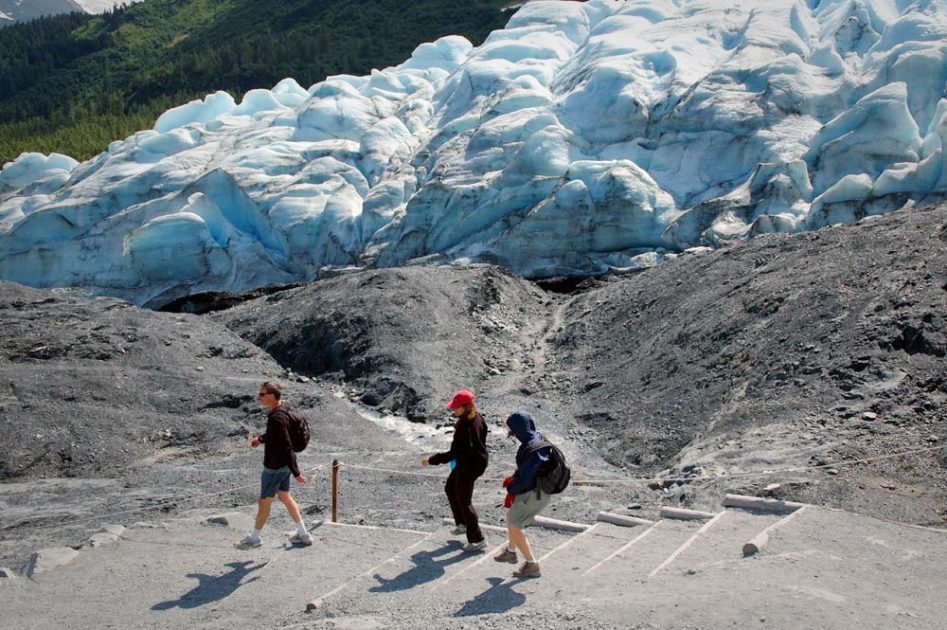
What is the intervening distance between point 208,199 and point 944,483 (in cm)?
2676

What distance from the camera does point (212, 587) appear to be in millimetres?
6535

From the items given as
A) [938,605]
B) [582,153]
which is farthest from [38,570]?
[582,153]

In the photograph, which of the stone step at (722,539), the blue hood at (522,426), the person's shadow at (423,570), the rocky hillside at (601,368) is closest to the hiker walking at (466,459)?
the person's shadow at (423,570)

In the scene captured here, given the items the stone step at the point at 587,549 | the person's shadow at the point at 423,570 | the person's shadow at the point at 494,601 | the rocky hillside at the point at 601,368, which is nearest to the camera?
the person's shadow at the point at 494,601

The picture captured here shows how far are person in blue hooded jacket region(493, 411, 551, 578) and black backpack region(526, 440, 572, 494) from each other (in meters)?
0.01

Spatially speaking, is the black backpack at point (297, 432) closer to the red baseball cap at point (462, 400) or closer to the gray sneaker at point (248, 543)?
the gray sneaker at point (248, 543)

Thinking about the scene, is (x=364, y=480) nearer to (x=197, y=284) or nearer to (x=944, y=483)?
(x=944, y=483)

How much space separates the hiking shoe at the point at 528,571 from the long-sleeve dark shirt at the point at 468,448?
799 millimetres

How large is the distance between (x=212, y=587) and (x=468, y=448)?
1.93 m

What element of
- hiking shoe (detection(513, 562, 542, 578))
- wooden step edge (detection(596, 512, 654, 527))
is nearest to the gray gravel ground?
wooden step edge (detection(596, 512, 654, 527))

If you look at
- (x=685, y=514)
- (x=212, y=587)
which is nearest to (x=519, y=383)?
(x=685, y=514)

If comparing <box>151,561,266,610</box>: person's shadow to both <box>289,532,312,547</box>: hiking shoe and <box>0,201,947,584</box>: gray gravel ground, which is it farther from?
<box>0,201,947,584</box>: gray gravel ground

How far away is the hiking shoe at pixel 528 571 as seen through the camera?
6074 millimetres

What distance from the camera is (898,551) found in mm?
6535
